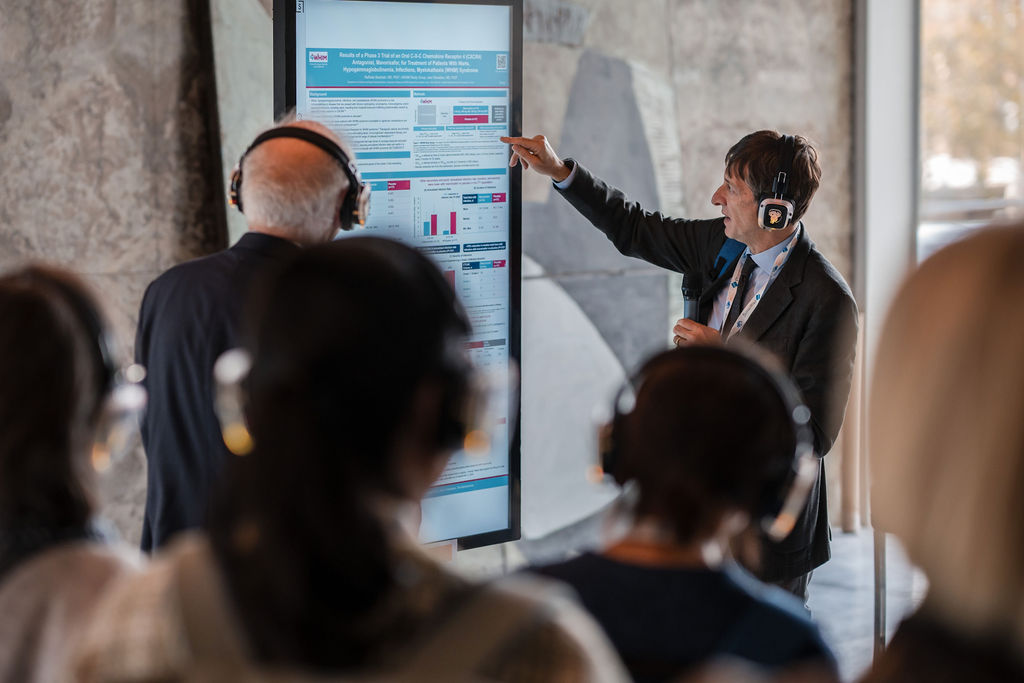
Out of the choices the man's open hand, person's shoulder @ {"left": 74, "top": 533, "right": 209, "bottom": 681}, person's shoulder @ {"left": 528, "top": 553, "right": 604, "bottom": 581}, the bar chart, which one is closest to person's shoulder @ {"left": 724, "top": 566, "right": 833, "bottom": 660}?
person's shoulder @ {"left": 528, "top": 553, "right": 604, "bottom": 581}

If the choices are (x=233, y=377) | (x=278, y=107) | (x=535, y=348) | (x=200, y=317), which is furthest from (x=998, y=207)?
(x=233, y=377)

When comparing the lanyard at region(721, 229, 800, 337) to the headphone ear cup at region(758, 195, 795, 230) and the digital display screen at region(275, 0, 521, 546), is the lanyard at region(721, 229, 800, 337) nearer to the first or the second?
the headphone ear cup at region(758, 195, 795, 230)

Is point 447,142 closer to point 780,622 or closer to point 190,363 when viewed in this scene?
point 190,363

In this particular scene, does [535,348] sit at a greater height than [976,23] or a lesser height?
lesser

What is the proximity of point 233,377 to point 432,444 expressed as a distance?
13.8 inches

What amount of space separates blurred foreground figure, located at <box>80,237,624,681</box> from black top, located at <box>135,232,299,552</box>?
126cm

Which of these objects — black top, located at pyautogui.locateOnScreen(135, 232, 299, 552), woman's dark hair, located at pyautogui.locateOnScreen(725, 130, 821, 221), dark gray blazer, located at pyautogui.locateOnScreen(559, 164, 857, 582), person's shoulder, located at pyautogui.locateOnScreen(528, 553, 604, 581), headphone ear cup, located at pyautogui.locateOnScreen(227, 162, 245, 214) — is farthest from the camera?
woman's dark hair, located at pyautogui.locateOnScreen(725, 130, 821, 221)

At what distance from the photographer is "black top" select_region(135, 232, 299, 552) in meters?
2.21

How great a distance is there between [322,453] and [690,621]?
1.64ft

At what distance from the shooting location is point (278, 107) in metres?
2.77

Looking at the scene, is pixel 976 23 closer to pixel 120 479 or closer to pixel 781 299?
pixel 781 299

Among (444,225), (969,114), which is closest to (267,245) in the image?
(444,225)

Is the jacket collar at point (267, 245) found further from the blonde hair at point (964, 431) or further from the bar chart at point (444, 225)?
the blonde hair at point (964, 431)

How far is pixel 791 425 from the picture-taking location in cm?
124
